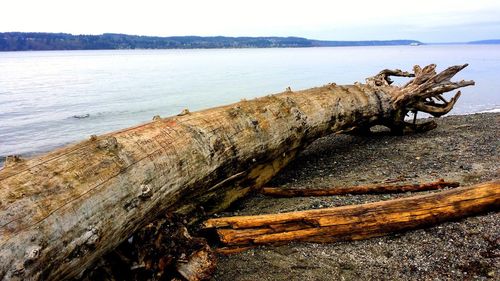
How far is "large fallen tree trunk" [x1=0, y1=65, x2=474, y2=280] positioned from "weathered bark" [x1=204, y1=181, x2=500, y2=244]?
780mm

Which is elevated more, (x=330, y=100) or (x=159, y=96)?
(x=330, y=100)

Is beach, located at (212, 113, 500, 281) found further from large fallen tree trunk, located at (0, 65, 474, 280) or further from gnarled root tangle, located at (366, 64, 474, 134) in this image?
large fallen tree trunk, located at (0, 65, 474, 280)

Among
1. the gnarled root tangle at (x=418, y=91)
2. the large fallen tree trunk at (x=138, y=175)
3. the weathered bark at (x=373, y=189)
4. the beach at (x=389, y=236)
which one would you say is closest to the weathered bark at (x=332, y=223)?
the beach at (x=389, y=236)

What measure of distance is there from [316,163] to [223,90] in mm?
21649

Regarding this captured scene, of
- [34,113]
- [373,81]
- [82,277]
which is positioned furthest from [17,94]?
[82,277]

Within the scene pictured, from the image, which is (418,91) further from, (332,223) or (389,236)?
(332,223)

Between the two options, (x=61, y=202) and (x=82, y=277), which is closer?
(x=61, y=202)

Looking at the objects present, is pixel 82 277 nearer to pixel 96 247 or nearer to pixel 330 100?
pixel 96 247

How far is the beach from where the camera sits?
157 inches

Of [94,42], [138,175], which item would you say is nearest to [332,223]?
[138,175]

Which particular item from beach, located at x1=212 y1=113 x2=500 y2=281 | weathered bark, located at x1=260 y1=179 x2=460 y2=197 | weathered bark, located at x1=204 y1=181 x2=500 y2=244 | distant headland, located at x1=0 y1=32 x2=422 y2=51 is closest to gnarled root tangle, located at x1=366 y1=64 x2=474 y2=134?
beach, located at x1=212 y1=113 x2=500 y2=281

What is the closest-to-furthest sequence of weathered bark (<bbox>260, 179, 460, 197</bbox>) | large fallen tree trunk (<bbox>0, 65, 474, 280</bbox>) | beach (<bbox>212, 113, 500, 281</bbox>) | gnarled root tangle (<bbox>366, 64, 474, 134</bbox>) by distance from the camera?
large fallen tree trunk (<bbox>0, 65, 474, 280</bbox>) < beach (<bbox>212, 113, 500, 281</bbox>) < weathered bark (<bbox>260, 179, 460, 197</bbox>) < gnarled root tangle (<bbox>366, 64, 474, 134</bbox>)

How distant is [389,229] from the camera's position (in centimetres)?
452

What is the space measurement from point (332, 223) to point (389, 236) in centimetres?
66
